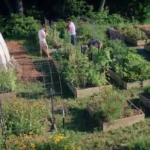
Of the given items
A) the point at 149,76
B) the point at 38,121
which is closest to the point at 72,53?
the point at 149,76

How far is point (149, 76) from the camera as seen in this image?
1081cm

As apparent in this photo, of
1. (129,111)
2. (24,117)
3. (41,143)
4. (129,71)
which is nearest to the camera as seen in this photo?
(41,143)

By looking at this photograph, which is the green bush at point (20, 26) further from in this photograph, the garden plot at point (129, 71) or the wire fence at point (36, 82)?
the garden plot at point (129, 71)

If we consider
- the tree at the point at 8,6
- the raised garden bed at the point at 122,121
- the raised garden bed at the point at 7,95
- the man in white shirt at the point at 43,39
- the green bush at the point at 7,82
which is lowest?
the raised garden bed at the point at 122,121

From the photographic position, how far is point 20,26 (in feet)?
64.3

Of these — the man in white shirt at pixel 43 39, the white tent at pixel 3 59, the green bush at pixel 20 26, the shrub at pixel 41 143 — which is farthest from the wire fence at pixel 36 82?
the green bush at pixel 20 26

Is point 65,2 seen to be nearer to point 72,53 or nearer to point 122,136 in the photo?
point 72,53

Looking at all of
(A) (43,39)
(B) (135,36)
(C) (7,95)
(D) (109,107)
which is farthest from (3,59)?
(B) (135,36)

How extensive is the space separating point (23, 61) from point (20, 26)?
620 centimetres

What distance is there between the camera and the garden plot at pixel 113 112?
8250 mm

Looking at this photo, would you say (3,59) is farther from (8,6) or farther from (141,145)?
(8,6)

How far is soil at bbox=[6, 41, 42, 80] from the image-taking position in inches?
475

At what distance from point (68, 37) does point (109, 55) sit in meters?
4.15

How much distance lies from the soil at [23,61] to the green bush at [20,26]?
1.71 m
